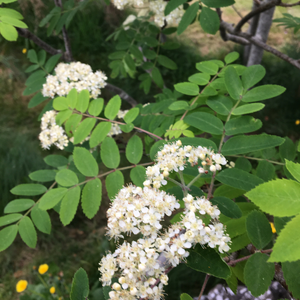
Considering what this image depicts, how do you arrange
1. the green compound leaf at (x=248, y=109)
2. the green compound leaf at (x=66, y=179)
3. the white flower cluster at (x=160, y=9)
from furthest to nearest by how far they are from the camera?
1. the white flower cluster at (x=160, y=9)
2. the green compound leaf at (x=66, y=179)
3. the green compound leaf at (x=248, y=109)

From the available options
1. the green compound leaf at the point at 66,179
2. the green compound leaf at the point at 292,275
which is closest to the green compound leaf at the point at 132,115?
the green compound leaf at the point at 66,179

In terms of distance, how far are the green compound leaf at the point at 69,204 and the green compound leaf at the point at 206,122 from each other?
591 mm

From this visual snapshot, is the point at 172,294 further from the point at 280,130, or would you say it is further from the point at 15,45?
the point at 15,45

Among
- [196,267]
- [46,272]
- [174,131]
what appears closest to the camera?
[196,267]

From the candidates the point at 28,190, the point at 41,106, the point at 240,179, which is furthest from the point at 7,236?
the point at 41,106

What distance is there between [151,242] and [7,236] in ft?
2.91

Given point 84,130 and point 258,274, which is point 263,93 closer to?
point 258,274

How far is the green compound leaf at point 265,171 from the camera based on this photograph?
43.4 inches

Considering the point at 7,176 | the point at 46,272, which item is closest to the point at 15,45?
the point at 7,176

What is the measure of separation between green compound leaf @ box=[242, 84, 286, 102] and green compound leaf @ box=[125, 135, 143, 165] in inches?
20.4

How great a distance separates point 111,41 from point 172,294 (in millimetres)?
3252

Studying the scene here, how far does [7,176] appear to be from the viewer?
254 centimetres

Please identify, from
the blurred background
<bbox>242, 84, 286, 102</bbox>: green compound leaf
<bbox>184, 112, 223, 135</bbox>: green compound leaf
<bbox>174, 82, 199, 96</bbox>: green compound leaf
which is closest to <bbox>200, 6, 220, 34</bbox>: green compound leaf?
<bbox>174, 82, 199, 96</bbox>: green compound leaf

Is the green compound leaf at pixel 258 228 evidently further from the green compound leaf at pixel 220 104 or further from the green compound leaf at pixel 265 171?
the green compound leaf at pixel 220 104
